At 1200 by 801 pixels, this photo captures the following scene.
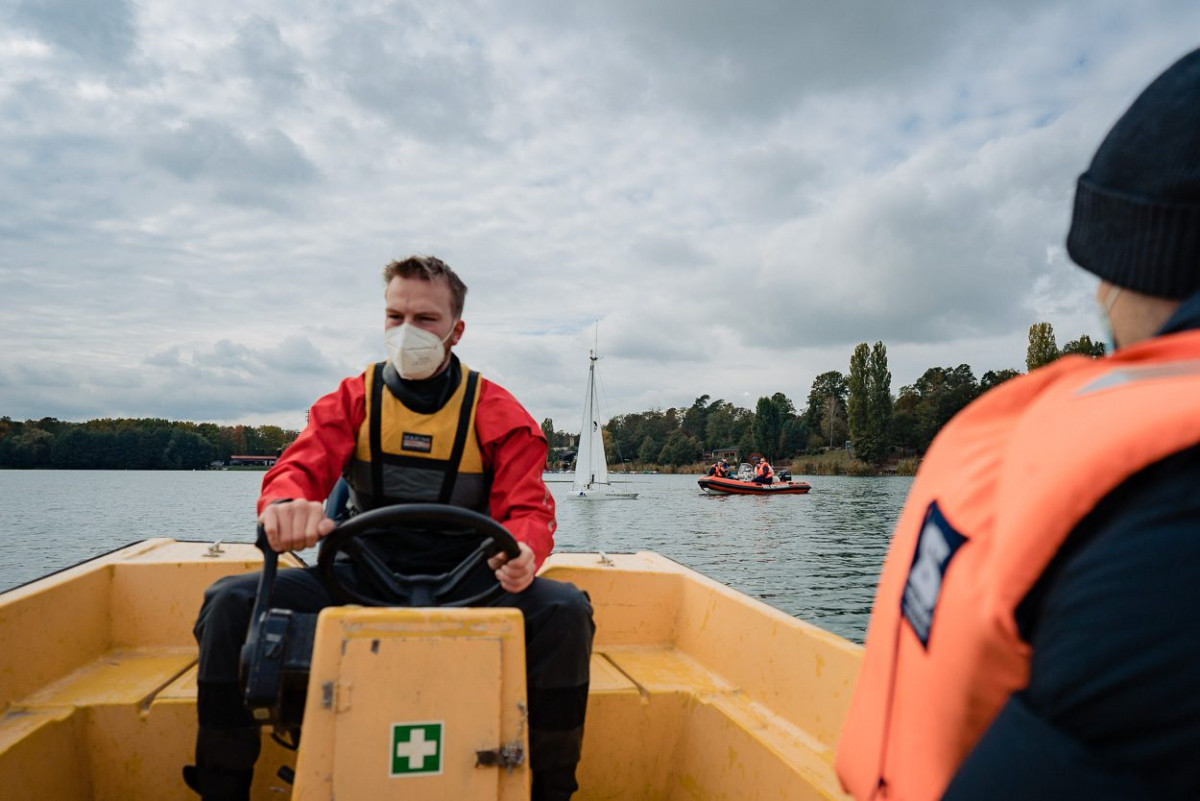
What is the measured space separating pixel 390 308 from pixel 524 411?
555 millimetres

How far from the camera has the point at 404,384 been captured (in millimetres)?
2545

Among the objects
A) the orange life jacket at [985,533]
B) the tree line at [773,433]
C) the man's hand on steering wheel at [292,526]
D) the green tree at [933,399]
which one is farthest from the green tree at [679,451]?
the orange life jacket at [985,533]

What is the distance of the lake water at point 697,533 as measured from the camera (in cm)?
1429

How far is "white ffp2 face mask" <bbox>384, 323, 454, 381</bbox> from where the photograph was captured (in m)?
2.42

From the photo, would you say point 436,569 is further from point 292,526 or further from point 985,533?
point 985,533

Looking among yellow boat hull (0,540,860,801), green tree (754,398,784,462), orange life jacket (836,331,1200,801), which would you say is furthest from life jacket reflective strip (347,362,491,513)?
green tree (754,398,784,462)

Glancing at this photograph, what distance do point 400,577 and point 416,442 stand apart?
0.51m

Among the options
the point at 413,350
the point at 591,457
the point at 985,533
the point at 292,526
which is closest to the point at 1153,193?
the point at 985,533

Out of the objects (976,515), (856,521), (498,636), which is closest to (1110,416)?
(976,515)

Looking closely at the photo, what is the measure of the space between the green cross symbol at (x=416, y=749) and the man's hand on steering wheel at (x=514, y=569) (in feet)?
1.77

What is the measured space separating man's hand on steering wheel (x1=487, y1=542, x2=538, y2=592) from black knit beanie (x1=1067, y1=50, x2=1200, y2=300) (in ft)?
5.03

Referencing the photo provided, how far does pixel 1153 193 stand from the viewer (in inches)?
27.1

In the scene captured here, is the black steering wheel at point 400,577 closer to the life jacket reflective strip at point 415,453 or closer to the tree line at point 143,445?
the life jacket reflective strip at point 415,453

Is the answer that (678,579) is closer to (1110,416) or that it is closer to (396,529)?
(396,529)
